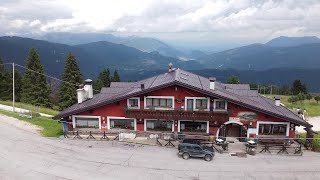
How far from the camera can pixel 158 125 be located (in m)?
37.5

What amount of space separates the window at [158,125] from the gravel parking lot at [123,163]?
3856 mm

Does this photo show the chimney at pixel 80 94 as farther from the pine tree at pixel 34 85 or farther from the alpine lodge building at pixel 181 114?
the pine tree at pixel 34 85

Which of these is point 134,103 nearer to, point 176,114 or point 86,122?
point 176,114

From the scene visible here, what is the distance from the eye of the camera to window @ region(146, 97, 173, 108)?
36.8 meters

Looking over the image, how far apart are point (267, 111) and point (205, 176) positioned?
1168cm

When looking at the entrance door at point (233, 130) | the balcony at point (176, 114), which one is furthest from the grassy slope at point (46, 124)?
the entrance door at point (233, 130)

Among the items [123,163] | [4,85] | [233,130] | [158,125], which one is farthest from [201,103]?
[4,85]

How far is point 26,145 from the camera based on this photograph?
3297cm

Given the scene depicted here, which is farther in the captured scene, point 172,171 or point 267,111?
point 267,111

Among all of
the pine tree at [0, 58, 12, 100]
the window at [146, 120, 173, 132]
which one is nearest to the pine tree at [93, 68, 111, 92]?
the pine tree at [0, 58, 12, 100]

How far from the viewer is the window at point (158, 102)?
36.8 metres

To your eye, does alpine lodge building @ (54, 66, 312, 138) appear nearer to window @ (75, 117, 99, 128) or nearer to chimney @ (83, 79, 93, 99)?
Result: window @ (75, 117, 99, 128)

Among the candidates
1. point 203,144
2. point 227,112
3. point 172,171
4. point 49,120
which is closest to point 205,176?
point 172,171

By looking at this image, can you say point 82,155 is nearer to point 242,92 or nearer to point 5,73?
point 242,92
